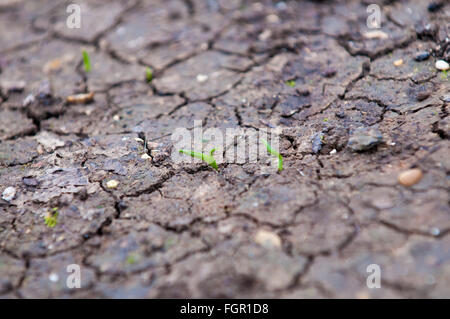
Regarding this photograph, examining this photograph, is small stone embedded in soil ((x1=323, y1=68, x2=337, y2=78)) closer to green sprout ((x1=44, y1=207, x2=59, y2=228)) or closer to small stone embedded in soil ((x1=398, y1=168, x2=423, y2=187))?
small stone embedded in soil ((x1=398, y1=168, x2=423, y2=187))

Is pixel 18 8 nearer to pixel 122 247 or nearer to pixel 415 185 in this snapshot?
pixel 122 247

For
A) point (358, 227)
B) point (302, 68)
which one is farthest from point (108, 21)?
point (358, 227)

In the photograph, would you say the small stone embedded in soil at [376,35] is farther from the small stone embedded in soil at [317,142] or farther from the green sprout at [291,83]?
the small stone embedded in soil at [317,142]

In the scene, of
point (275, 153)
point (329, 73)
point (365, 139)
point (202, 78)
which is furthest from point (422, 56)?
point (202, 78)

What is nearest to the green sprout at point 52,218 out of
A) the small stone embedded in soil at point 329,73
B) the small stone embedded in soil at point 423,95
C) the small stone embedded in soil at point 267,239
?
the small stone embedded in soil at point 267,239

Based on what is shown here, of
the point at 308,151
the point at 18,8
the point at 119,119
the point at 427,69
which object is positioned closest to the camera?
the point at 308,151

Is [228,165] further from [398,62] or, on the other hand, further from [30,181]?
[398,62]
